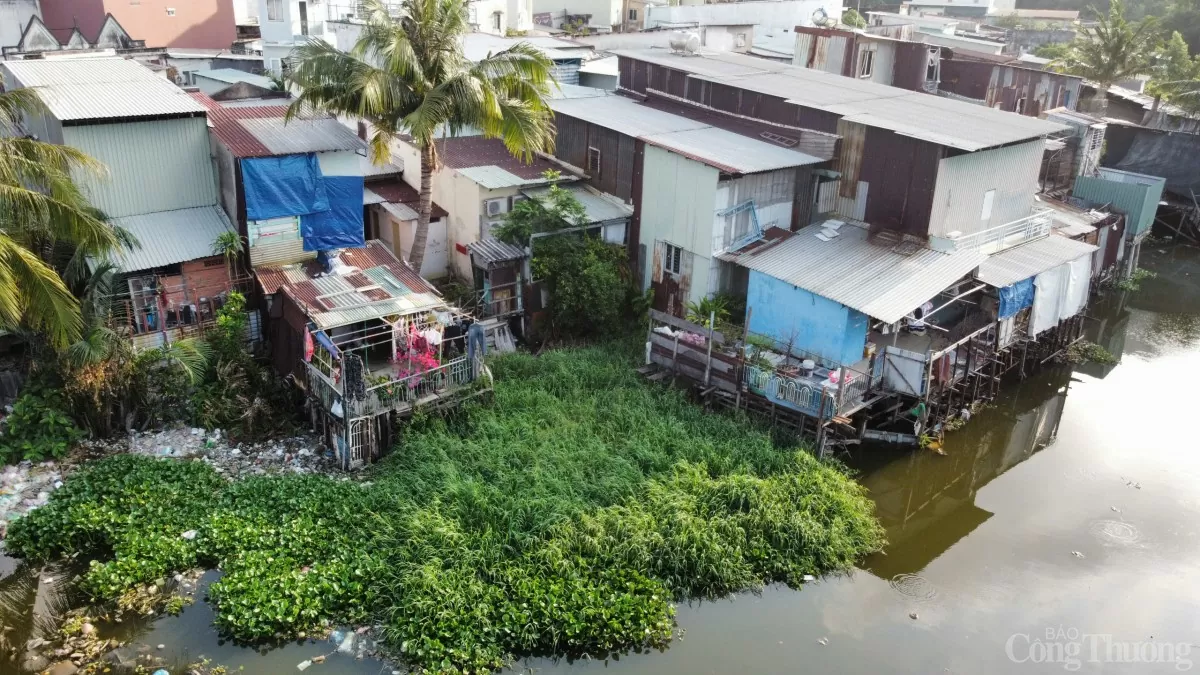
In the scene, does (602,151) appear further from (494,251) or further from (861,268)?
(861,268)

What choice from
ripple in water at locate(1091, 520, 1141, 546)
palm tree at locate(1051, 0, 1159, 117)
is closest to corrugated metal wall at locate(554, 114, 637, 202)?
ripple in water at locate(1091, 520, 1141, 546)

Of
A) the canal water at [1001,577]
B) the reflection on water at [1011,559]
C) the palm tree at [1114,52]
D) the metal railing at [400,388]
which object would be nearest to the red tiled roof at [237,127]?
the metal railing at [400,388]

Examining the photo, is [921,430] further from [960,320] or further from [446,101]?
[446,101]

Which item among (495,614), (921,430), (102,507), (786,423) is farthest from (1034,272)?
(102,507)

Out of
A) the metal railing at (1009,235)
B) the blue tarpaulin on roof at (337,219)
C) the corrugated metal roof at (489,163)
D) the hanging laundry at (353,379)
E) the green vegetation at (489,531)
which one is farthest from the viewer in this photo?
the corrugated metal roof at (489,163)

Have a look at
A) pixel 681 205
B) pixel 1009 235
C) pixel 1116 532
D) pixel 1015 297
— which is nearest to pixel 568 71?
pixel 681 205

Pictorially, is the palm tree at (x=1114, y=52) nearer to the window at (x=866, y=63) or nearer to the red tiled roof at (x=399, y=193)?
the window at (x=866, y=63)
